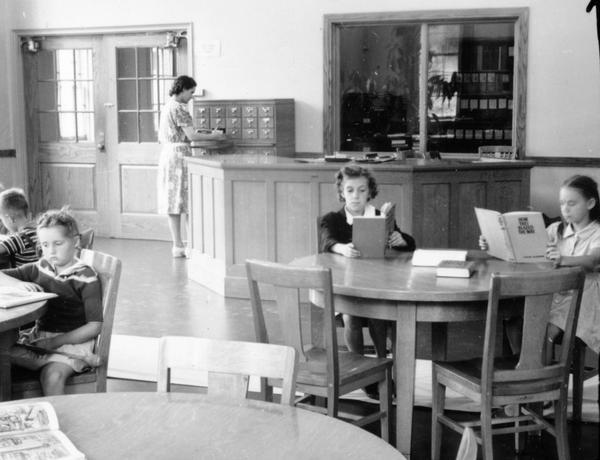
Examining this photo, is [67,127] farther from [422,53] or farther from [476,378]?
[476,378]

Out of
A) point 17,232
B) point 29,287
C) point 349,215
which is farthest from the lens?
point 17,232

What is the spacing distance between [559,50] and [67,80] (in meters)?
5.25

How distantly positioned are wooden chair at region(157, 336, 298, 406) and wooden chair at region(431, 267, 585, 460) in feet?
3.69

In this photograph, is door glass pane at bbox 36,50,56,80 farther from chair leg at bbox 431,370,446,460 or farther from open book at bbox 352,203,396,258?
chair leg at bbox 431,370,446,460

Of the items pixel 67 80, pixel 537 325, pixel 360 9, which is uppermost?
pixel 360 9

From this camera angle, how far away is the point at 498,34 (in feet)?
28.8

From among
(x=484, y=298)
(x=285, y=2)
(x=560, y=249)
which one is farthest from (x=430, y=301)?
(x=285, y=2)

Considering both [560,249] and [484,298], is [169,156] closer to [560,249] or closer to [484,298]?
[560,249]

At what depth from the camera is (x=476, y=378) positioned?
3.48 metres

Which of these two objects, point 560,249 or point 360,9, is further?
point 360,9

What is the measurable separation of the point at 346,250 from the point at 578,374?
116cm

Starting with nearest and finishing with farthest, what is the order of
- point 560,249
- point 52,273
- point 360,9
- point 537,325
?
point 537,325 < point 52,273 < point 560,249 < point 360,9

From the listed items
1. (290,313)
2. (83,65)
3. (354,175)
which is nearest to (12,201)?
(354,175)

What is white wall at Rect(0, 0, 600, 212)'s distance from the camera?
8492 mm
